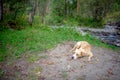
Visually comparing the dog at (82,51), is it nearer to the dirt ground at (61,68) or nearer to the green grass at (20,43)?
the dirt ground at (61,68)

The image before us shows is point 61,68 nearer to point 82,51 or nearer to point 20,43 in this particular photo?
point 82,51

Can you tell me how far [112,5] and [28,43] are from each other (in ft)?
89.6

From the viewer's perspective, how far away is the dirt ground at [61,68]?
30.0 feet

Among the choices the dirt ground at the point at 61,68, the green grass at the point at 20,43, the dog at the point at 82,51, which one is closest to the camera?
the dirt ground at the point at 61,68

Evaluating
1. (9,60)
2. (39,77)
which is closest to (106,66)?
(39,77)

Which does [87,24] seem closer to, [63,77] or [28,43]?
[28,43]

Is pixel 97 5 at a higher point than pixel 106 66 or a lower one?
higher

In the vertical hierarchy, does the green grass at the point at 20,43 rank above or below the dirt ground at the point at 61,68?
above

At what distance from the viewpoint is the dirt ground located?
9.13m

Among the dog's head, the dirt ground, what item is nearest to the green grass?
the dirt ground

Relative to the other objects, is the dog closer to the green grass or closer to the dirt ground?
the dirt ground

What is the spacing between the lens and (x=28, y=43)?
1416 centimetres

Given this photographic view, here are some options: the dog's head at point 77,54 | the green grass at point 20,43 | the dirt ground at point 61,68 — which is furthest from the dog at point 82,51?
the green grass at point 20,43

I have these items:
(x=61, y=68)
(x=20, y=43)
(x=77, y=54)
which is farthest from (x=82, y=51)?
(x=20, y=43)
